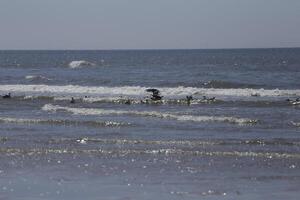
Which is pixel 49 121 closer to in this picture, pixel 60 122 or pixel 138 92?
pixel 60 122

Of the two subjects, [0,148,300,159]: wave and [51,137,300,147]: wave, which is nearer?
[0,148,300,159]: wave

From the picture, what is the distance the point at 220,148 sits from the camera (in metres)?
17.1

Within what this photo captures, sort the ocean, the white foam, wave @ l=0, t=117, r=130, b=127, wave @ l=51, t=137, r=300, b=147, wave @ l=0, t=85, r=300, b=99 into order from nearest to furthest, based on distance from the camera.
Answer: the ocean
wave @ l=51, t=137, r=300, b=147
wave @ l=0, t=117, r=130, b=127
the white foam
wave @ l=0, t=85, r=300, b=99

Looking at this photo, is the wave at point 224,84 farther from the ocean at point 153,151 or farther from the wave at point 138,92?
the ocean at point 153,151

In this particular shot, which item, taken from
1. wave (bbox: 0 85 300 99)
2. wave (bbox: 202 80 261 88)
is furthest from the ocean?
wave (bbox: 202 80 261 88)

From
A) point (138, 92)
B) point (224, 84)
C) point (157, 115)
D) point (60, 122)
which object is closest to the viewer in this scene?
point (60, 122)

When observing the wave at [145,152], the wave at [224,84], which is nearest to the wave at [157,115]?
the wave at [145,152]

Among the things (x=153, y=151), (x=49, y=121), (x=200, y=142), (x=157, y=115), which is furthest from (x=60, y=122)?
(x=153, y=151)

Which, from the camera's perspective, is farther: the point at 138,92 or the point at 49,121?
the point at 138,92

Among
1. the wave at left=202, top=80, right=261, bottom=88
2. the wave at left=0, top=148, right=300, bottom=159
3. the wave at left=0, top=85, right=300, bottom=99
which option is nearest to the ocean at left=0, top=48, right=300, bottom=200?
the wave at left=0, top=148, right=300, bottom=159

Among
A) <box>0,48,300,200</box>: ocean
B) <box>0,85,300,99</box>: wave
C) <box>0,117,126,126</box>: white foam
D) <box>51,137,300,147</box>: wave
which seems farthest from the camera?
<box>0,85,300,99</box>: wave

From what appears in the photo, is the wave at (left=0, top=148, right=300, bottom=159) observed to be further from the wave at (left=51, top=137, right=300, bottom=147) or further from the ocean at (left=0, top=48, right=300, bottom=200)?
the wave at (left=51, top=137, right=300, bottom=147)

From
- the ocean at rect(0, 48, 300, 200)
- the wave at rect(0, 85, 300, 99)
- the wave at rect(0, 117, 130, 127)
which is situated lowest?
the ocean at rect(0, 48, 300, 200)

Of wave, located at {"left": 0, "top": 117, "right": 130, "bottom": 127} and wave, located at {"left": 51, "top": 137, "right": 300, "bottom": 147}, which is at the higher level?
wave, located at {"left": 0, "top": 117, "right": 130, "bottom": 127}
